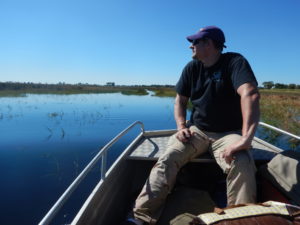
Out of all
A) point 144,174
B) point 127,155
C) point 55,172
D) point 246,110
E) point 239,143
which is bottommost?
point 55,172

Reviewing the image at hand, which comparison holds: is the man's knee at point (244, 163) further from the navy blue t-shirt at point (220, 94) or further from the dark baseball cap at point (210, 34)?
the dark baseball cap at point (210, 34)

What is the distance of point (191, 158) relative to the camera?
2.80 meters

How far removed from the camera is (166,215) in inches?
96.7

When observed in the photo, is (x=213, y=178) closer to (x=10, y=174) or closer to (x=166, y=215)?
(x=166, y=215)

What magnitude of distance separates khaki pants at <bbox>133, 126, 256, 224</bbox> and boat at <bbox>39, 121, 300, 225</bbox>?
0.25 meters

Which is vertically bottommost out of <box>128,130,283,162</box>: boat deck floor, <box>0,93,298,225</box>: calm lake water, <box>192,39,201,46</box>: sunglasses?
<box>0,93,298,225</box>: calm lake water

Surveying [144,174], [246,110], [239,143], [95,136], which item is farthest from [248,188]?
[95,136]

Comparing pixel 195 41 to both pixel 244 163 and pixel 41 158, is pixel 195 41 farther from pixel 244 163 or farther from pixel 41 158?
pixel 41 158

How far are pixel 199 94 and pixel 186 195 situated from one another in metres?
1.19

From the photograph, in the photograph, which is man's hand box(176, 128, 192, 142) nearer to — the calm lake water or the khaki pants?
the khaki pants

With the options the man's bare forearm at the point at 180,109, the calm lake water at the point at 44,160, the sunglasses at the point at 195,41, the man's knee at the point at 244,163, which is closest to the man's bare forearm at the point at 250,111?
the man's knee at the point at 244,163

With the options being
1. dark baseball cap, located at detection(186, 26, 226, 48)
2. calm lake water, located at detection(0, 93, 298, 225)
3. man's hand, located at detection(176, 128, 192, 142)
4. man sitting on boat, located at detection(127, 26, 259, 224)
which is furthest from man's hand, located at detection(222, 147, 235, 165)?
calm lake water, located at detection(0, 93, 298, 225)

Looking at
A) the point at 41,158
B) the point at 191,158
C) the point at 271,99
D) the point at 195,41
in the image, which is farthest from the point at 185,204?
the point at 271,99

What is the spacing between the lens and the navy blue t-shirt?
2736 millimetres
